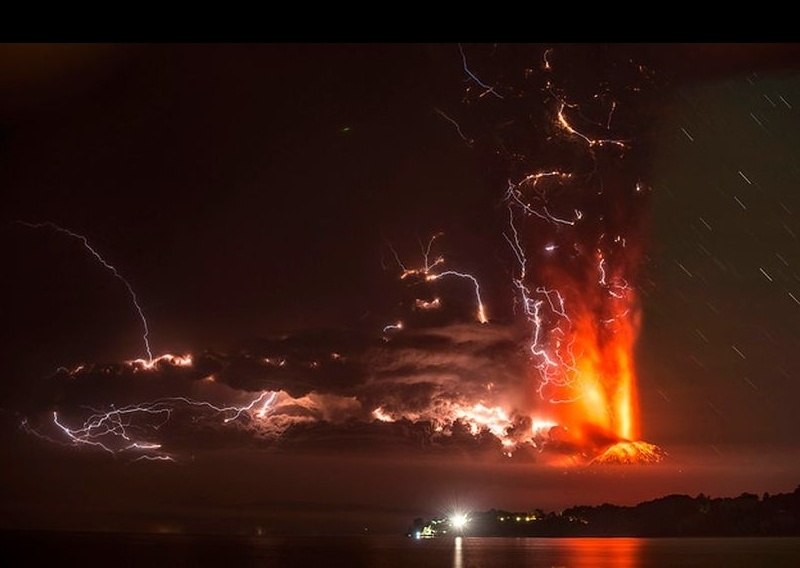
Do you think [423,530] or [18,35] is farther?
[423,530]

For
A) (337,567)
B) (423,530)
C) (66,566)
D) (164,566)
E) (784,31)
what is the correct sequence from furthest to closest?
(423,530), (337,567), (164,566), (66,566), (784,31)

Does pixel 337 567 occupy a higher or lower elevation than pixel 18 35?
lower

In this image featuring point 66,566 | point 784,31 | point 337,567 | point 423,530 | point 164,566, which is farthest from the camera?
point 423,530

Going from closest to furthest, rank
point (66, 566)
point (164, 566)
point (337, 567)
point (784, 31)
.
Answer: point (784, 31) < point (66, 566) < point (164, 566) < point (337, 567)

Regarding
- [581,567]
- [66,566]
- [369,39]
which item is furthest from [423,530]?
[369,39]

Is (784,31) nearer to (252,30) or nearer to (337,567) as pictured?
(252,30)

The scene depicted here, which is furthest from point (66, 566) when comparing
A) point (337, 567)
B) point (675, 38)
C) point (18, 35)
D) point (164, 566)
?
point (675, 38)

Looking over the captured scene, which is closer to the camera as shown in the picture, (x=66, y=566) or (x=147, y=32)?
(x=147, y=32)

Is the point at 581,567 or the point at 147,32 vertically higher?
the point at 147,32

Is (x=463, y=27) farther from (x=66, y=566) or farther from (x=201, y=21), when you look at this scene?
(x=66, y=566)
